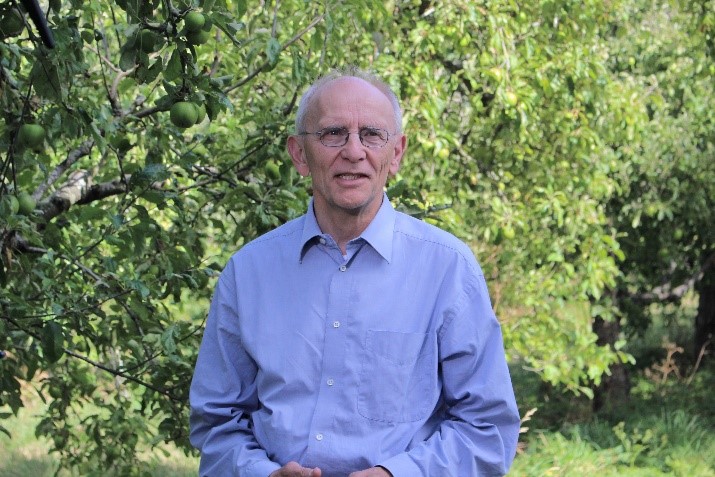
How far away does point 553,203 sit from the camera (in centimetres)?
739

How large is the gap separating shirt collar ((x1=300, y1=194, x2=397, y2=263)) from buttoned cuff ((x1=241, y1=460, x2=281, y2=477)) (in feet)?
1.30

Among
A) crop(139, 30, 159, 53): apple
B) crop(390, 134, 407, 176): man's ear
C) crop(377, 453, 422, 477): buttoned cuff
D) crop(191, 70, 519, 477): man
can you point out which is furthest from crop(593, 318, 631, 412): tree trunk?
crop(377, 453, 422, 477): buttoned cuff

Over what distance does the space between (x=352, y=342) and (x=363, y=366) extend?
0.16ft

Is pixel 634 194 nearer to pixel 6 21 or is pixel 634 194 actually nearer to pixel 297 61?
pixel 297 61

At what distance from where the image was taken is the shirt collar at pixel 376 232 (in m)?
2.11

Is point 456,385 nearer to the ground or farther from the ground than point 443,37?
nearer to the ground

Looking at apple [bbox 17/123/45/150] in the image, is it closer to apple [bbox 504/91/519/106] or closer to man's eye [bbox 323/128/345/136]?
man's eye [bbox 323/128/345/136]

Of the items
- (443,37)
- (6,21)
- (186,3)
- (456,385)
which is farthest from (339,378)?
(443,37)

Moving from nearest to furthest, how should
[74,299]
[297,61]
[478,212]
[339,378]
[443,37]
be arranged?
[339,378] < [74,299] < [297,61] < [443,37] < [478,212]

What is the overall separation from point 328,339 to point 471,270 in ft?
0.96

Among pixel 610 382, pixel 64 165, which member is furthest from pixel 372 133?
pixel 610 382

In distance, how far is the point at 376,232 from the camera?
2.12 meters

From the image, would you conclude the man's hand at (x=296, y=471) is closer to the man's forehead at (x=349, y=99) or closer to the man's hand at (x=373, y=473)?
the man's hand at (x=373, y=473)

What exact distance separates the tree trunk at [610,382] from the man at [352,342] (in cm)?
949
